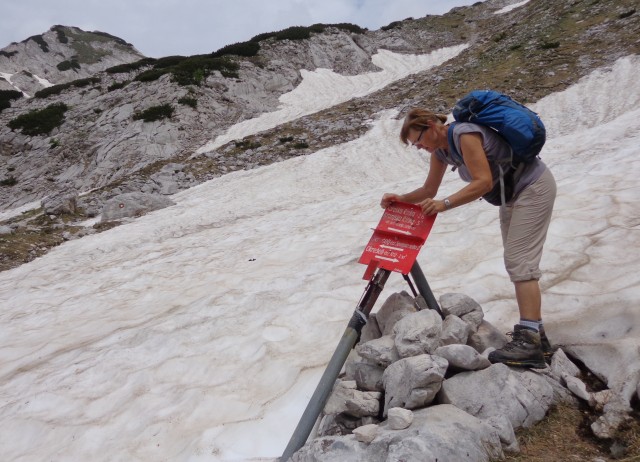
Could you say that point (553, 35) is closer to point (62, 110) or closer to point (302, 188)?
point (302, 188)

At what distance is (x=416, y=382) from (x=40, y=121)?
34362 millimetres

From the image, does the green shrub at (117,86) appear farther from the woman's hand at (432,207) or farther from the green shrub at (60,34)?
the green shrub at (60,34)

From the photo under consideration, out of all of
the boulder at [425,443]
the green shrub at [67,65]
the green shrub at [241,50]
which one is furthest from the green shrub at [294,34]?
the green shrub at [67,65]

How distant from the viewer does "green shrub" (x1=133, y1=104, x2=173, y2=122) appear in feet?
88.4

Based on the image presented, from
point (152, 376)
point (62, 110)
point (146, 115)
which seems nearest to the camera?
point (152, 376)

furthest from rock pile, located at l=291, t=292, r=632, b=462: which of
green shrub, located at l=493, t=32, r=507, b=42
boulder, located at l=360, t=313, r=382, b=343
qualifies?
green shrub, located at l=493, t=32, r=507, b=42

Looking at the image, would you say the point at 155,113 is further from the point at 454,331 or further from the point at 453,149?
the point at 454,331

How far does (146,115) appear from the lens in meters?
27.1

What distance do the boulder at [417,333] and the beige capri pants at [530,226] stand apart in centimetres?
76

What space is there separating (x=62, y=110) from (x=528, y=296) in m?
35.0

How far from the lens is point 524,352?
11.4ft

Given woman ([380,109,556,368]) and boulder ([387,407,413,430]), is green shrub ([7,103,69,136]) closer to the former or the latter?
woman ([380,109,556,368])

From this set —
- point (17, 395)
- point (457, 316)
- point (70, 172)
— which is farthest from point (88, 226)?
point (457, 316)

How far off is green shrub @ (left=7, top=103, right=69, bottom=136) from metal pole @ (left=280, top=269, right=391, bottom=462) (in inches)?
1258
